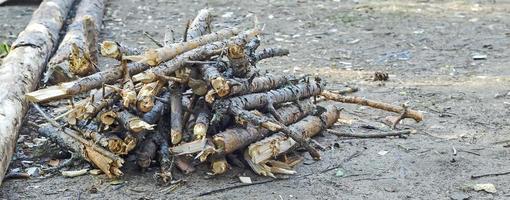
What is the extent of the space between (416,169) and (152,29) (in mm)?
5477

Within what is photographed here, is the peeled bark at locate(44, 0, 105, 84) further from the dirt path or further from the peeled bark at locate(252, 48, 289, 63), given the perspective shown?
the peeled bark at locate(252, 48, 289, 63)

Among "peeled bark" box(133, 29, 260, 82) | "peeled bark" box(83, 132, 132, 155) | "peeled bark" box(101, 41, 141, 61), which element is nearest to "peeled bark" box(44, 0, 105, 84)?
"peeled bark" box(101, 41, 141, 61)

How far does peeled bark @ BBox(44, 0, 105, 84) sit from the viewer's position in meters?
4.81

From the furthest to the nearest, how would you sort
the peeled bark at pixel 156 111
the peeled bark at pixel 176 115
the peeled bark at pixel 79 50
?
the peeled bark at pixel 79 50 → the peeled bark at pixel 156 111 → the peeled bark at pixel 176 115

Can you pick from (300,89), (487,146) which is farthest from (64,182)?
(487,146)

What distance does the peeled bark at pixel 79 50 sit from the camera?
481 cm

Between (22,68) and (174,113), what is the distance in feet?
6.96

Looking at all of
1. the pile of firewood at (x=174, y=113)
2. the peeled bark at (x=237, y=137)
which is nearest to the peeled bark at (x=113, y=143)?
the pile of firewood at (x=174, y=113)

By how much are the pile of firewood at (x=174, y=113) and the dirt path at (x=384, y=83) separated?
0.52 ft

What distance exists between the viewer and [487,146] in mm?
5281

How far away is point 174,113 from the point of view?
468cm

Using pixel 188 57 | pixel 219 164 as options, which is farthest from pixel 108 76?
pixel 219 164

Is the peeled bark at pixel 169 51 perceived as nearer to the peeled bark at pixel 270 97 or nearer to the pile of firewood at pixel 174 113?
the pile of firewood at pixel 174 113

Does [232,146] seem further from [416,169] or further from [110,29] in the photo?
[110,29]
